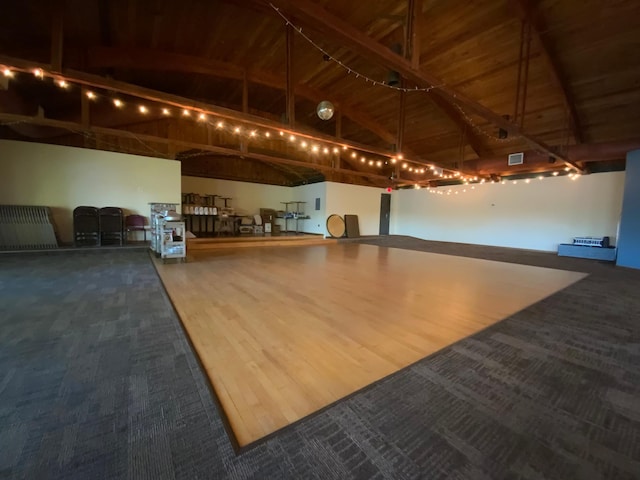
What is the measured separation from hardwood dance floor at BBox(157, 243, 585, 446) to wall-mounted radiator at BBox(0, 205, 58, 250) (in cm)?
376

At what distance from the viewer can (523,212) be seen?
31.1 ft

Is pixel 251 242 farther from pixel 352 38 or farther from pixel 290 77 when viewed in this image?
pixel 352 38

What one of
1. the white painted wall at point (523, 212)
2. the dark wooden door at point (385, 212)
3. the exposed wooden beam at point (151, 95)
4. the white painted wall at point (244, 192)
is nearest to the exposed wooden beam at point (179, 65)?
the exposed wooden beam at point (151, 95)

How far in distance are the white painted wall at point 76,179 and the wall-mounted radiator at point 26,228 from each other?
1.17 feet

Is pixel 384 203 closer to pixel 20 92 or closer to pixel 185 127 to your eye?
pixel 185 127

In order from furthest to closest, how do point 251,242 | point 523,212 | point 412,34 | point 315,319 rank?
point 523,212 → point 251,242 → point 412,34 → point 315,319

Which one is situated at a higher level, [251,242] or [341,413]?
[251,242]

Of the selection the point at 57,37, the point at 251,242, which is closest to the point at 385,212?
the point at 251,242

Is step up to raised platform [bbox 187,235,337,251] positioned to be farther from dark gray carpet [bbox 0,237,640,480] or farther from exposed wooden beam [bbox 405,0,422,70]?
exposed wooden beam [bbox 405,0,422,70]

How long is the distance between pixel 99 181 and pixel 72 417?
8.00 m

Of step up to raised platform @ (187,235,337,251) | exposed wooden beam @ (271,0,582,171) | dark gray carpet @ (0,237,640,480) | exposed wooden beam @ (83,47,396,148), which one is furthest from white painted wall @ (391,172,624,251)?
dark gray carpet @ (0,237,640,480)

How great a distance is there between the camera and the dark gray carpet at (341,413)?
110cm

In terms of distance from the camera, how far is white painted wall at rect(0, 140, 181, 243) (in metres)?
6.34

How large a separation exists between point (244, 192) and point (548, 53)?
1077cm
